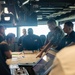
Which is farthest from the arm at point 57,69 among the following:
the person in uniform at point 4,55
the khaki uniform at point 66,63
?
the person in uniform at point 4,55

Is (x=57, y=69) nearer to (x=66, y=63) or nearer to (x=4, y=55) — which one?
(x=66, y=63)

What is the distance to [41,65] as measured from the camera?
7.19 feet

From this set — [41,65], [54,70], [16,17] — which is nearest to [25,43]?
[16,17]

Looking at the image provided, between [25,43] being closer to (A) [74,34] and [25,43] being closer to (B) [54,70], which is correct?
(A) [74,34]

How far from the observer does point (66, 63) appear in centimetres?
68

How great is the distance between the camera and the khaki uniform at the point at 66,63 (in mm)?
658

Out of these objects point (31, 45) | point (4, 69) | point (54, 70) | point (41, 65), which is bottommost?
point (31, 45)

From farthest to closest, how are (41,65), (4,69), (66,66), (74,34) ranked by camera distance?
(74,34), (4,69), (41,65), (66,66)

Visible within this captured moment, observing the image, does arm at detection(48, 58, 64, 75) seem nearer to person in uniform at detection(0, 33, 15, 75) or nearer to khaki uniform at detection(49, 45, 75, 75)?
khaki uniform at detection(49, 45, 75, 75)

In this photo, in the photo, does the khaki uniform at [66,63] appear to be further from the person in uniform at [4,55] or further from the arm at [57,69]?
the person in uniform at [4,55]

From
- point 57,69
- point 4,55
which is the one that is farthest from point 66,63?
point 4,55

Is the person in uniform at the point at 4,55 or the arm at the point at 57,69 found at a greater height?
the arm at the point at 57,69

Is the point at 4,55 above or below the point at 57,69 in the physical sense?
below

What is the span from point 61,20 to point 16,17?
755cm
